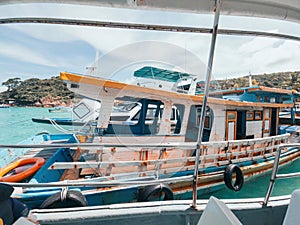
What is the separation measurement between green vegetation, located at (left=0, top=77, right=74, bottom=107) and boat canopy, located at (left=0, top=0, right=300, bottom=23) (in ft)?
7.53

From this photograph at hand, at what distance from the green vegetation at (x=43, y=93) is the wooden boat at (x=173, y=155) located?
255mm

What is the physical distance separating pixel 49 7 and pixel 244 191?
4.00 meters

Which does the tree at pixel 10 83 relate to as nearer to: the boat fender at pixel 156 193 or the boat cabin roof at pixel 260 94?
the boat fender at pixel 156 193

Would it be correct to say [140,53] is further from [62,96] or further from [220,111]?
[220,111]

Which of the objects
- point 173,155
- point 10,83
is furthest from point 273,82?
point 10,83

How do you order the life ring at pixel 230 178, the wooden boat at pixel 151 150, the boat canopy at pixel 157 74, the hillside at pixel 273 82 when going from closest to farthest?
the wooden boat at pixel 151 150 < the life ring at pixel 230 178 < the boat canopy at pixel 157 74 < the hillside at pixel 273 82

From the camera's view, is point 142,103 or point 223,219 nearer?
point 223,219

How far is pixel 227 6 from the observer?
76 cm

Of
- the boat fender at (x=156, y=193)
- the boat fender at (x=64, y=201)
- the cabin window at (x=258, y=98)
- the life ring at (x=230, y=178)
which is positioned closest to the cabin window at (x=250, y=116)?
the cabin window at (x=258, y=98)

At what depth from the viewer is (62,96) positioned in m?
3.02

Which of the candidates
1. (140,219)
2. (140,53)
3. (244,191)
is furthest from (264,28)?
(244,191)

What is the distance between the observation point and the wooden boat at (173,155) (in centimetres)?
100

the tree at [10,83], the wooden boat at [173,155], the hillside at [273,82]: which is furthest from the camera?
the hillside at [273,82]

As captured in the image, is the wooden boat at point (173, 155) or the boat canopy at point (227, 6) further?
the wooden boat at point (173, 155)
